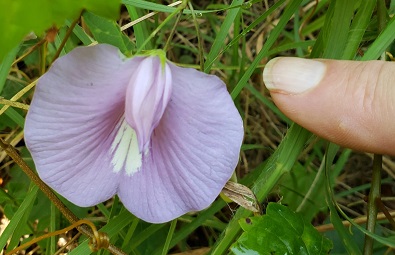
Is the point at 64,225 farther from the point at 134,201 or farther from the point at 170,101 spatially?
the point at 170,101

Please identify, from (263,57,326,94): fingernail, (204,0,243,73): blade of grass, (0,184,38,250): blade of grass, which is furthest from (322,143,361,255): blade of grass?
(0,184,38,250): blade of grass

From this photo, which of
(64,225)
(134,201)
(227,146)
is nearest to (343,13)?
(227,146)

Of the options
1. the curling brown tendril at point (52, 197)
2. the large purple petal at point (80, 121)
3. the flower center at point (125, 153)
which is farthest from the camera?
the curling brown tendril at point (52, 197)

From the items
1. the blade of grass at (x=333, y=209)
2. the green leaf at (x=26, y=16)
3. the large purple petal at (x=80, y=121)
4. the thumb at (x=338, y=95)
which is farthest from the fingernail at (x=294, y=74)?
the green leaf at (x=26, y=16)

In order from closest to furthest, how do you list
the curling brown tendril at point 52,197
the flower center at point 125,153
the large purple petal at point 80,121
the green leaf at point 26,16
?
the green leaf at point 26,16, the large purple petal at point 80,121, the flower center at point 125,153, the curling brown tendril at point 52,197

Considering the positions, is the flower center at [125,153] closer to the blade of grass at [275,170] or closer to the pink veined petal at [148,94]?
the pink veined petal at [148,94]

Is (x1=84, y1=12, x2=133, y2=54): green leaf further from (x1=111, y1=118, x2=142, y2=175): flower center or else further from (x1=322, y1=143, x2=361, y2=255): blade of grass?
(x1=322, y1=143, x2=361, y2=255): blade of grass

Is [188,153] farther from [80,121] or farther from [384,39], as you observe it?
[384,39]
